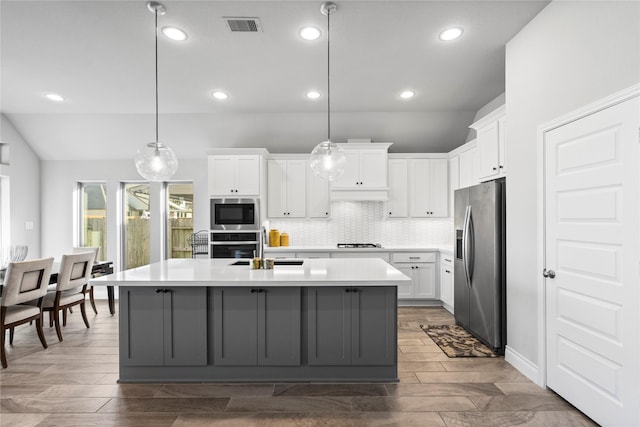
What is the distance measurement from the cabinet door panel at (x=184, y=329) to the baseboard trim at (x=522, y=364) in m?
2.67

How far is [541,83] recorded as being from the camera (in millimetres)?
2803

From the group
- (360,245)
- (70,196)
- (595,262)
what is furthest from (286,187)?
(595,262)

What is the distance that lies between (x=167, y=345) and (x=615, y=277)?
317 cm

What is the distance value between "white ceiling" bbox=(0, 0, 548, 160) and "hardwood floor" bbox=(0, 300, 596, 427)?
294 cm

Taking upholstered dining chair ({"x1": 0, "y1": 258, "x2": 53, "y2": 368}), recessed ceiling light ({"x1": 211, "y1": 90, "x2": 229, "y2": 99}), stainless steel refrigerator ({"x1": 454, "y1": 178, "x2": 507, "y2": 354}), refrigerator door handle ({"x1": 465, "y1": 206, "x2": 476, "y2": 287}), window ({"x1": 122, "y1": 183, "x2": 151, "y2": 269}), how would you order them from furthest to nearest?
1. window ({"x1": 122, "y1": 183, "x2": 151, "y2": 269})
2. recessed ceiling light ({"x1": 211, "y1": 90, "x2": 229, "y2": 99})
3. refrigerator door handle ({"x1": 465, "y1": 206, "x2": 476, "y2": 287})
4. stainless steel refrigerator ({"x1": 454, "y1": 178, "x2": 507, "y2": 354})
5. upholstered dining chair ({"x1": 0, "y1": 258, "x2": 53, "y2": 368})

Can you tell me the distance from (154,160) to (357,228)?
3604 millimetres

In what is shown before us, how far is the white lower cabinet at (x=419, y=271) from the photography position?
17.5 ft

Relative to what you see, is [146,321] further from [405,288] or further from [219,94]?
[405,288]

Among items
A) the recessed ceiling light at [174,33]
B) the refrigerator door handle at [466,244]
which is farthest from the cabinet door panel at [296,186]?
the recessed ceiling light at [174,33]

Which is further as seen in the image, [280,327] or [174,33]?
[174,33]

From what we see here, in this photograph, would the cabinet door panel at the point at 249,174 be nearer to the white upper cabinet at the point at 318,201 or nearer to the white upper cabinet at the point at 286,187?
the white upper cabinet at the point at 286,187

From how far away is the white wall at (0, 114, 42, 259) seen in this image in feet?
18.2

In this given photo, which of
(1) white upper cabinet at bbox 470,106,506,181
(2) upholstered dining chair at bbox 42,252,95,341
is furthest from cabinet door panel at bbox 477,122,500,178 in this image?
(2) upholstered dining chair at bbox 42,252,95,341

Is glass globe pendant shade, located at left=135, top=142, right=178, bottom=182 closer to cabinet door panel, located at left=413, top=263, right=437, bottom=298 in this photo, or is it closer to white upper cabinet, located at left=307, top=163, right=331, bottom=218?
white upper cabinet, located at left=307, top=163, right=331, bottom=218
